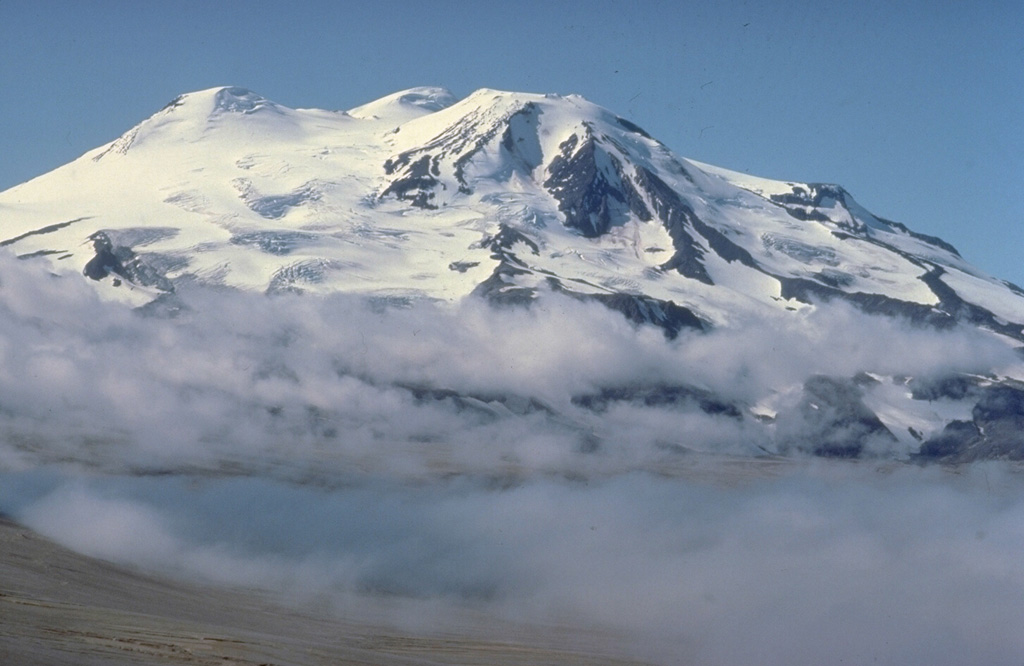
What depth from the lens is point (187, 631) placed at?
312 ft

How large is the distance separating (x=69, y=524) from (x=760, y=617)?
9228cm

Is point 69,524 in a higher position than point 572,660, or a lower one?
higher

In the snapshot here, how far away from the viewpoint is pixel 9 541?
14338 centimetres

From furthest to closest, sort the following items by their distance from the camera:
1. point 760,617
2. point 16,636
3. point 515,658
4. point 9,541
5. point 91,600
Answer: point 760,617
point 9,541
point 515,658
point 91,600
point 16,636

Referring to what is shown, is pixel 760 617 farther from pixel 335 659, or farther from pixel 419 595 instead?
pixel 335 659

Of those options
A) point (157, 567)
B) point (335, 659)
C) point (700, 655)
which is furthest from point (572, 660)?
point (157, 567)

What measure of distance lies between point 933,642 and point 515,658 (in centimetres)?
9336

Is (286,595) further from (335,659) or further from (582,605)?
(335,659)

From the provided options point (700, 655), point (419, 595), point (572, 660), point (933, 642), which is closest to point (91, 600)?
point (572, 660)

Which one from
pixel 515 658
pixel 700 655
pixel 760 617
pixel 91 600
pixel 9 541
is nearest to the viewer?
pixel 91 600

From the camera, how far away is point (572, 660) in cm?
13325

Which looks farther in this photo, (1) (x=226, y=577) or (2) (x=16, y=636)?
(1) (x=226, y=577)

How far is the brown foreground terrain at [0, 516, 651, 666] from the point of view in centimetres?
8050

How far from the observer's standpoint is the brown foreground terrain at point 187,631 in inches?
3169
